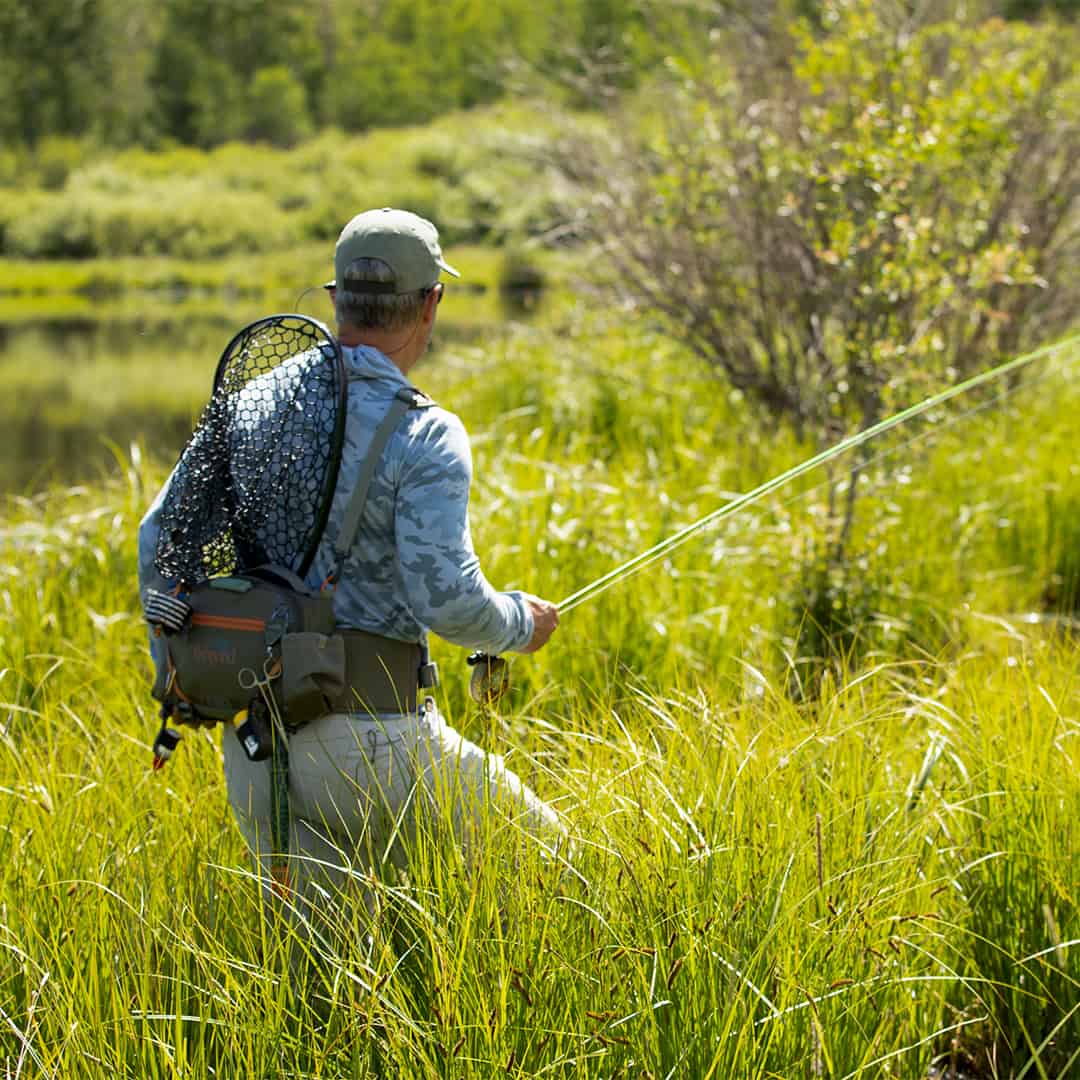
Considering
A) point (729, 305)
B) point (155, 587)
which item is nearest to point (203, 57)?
point (729, 305)

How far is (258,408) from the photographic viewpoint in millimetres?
2637

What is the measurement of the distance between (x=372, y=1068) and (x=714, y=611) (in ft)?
9.39

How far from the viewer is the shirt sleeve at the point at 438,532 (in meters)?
2.54

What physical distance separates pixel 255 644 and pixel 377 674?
A: 0.24 metres

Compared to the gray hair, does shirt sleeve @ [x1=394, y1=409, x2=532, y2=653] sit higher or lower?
lower

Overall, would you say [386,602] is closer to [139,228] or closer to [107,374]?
[107,374]

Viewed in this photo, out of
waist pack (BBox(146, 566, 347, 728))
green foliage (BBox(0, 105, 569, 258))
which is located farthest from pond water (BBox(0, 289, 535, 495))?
green foliage (BBox(0, 105, 569, 258))

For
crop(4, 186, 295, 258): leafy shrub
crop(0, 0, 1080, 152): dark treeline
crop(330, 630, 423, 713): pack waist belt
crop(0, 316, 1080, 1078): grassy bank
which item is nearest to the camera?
crop(0, 316, 1080, 1078): grassy bank

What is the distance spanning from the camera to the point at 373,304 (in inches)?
106

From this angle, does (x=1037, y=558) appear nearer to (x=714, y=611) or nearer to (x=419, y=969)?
(x=714, y=611)

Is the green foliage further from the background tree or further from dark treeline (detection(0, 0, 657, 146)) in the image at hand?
the background tree

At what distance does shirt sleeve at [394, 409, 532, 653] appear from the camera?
2539mm

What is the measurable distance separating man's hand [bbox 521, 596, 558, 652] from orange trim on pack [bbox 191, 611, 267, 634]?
0.50 metres

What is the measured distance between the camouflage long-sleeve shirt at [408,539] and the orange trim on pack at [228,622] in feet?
0.52
